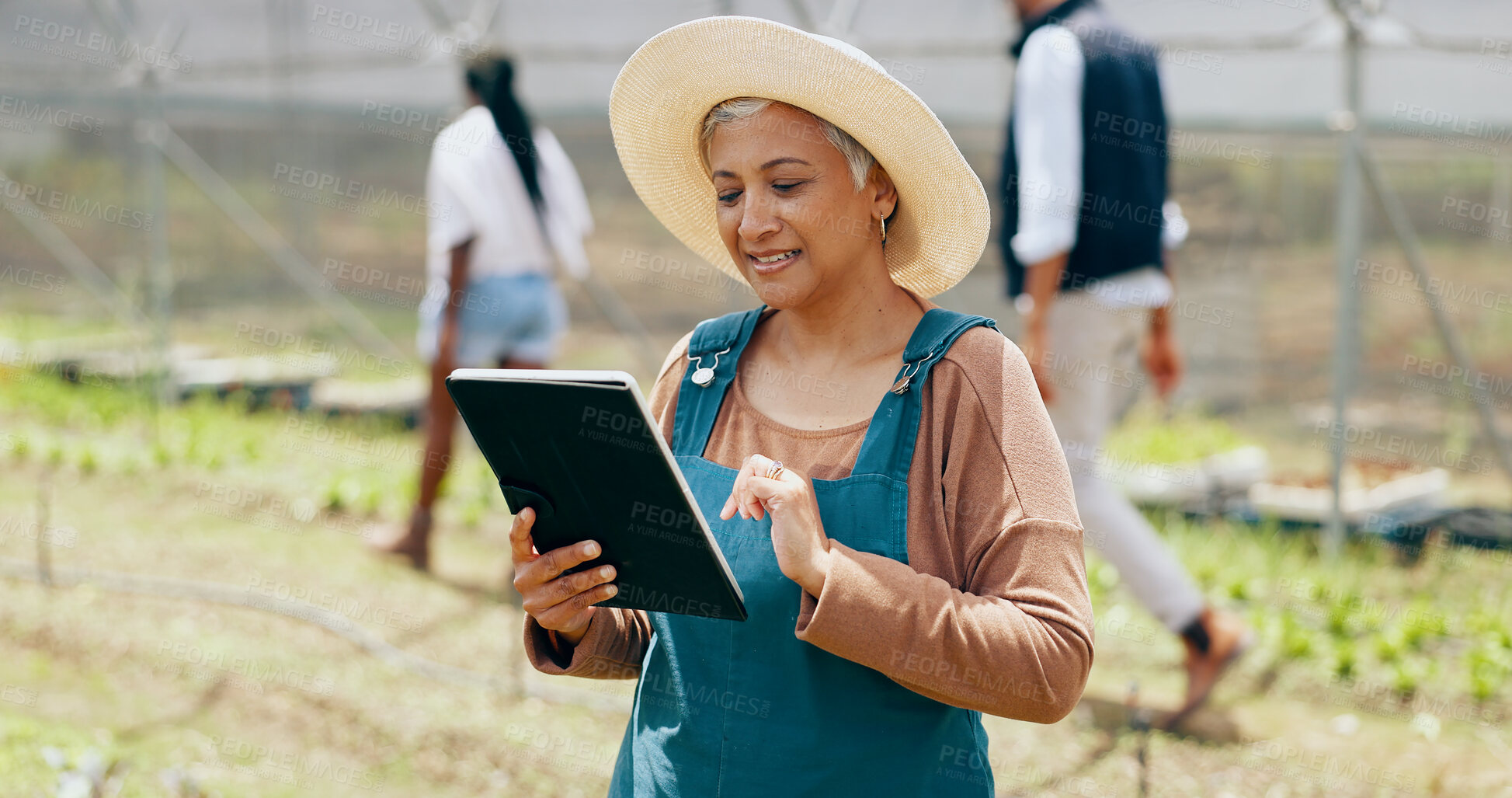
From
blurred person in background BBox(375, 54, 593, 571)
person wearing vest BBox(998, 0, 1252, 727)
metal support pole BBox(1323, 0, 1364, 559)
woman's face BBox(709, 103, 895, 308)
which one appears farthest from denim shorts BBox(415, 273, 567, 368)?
woman's face BBox(709, 103, 895, 308)

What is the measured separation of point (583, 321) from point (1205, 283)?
3529mm

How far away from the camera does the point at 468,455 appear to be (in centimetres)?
654

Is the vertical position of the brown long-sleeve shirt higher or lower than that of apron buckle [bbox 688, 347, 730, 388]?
lower

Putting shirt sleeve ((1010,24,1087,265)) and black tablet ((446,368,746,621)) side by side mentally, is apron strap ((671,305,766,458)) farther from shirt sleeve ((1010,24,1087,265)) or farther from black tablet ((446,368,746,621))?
shirt sleeve ((1010,24,1087,265))

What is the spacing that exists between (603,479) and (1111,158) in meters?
2.36

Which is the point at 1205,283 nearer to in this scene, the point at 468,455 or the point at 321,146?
the point at 468,455

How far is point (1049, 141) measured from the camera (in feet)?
10.5

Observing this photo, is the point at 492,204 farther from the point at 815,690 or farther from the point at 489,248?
the point at 815,690

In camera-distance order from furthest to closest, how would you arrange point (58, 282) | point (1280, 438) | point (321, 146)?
point (58, 282) < point (321, 146) < point (1280, 438)

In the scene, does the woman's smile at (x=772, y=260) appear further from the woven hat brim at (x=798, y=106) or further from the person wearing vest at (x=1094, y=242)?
the person wearing vest at (x=1094, y=242)

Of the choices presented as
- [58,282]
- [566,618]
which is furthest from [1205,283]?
[58,282]

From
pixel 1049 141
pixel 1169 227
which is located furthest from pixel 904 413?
pixel 1169 227

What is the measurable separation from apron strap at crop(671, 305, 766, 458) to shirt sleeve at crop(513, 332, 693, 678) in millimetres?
25

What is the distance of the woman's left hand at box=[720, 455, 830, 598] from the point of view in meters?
1.30
